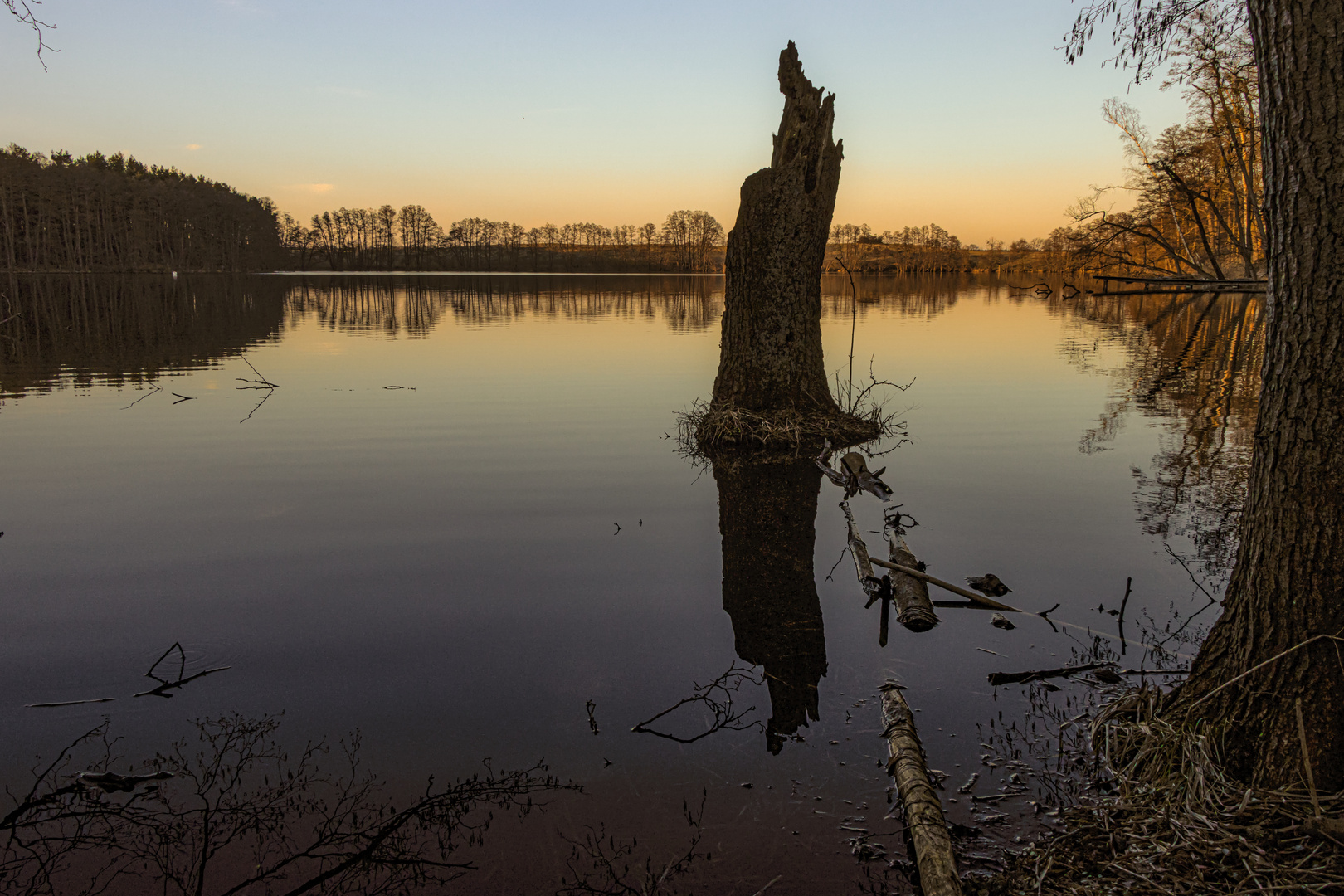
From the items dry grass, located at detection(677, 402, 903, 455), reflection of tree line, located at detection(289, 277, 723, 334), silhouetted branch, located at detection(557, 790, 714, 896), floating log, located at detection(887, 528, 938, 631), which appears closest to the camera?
silhouetted branch, located at detection(557, 790, 714, 896)

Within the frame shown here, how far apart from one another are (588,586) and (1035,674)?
11.5 feet

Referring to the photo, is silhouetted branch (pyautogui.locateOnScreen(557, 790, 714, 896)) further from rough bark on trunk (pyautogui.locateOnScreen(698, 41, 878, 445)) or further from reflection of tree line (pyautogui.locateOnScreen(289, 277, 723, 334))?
reflection of tree line (pyautogui.locateOnScreen(289, 277, 723, 334))

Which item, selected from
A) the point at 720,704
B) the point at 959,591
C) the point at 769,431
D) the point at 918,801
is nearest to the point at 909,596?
the point at 959,591

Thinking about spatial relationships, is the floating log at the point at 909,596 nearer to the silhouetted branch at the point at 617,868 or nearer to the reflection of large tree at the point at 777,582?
the reflection of large tree at the point at 777,582

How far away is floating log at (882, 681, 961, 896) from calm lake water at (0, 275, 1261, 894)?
14cm

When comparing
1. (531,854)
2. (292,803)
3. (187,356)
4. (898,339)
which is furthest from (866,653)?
(898,339)

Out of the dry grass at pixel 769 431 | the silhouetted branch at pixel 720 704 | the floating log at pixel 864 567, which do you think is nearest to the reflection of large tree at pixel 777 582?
the silhouetted branch at pixel 720 704

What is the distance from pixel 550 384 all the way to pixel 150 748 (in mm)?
14635

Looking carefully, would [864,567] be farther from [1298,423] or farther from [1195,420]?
[1195,420]

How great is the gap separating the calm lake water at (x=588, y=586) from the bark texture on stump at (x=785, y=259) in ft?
5.81

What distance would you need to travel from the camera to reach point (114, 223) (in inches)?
4712

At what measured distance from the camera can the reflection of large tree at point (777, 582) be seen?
5.33 meters

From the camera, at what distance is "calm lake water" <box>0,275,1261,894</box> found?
4.46m

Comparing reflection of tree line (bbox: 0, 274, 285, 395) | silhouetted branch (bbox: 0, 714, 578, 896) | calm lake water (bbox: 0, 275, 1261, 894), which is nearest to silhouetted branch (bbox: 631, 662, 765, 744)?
calm lake water (bbox: 0, 275, 1261, 894)
